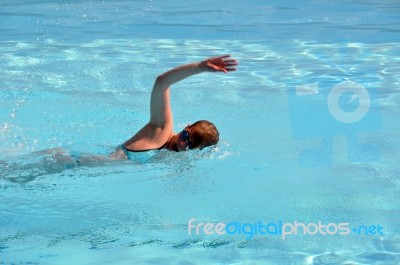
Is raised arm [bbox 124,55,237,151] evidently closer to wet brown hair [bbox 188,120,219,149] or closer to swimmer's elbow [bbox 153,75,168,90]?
swimmer's elbow [bbox 153,75,168,90]

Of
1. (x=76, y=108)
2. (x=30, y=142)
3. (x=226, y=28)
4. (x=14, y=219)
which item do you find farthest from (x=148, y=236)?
(x=226, y=28)

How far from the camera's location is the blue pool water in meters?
4.15

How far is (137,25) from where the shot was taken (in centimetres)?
981

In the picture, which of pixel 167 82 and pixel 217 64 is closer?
pixel 217 64

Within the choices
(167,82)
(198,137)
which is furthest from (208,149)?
(167,82)

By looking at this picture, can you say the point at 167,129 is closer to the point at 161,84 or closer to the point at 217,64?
the point at 161,84

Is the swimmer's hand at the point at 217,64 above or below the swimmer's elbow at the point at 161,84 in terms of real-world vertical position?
above

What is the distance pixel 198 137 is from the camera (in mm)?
4785

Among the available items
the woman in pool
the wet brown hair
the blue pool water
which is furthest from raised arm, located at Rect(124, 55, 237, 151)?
the wet brown hair

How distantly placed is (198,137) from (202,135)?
0.03m

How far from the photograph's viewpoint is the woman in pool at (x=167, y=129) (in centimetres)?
474

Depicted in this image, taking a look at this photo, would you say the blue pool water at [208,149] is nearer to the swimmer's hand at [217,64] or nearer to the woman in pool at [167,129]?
the woman in pool at [167,129]

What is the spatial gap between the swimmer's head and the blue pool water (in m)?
0.15

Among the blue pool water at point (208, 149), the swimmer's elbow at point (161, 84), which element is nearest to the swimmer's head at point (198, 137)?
the blue pool water at point (208, 149)
